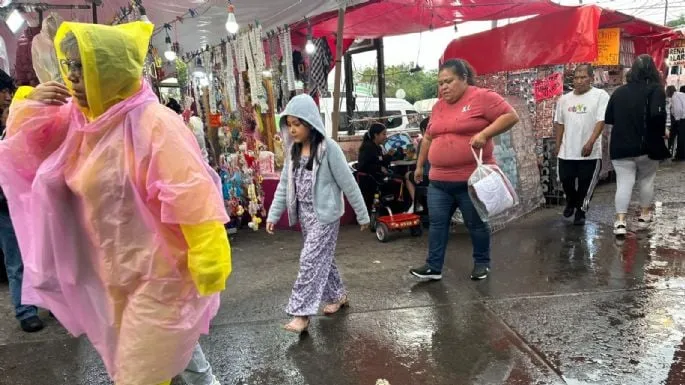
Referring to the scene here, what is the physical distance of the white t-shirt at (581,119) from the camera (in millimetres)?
5789

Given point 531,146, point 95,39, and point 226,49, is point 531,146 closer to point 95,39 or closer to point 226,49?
point 226,49

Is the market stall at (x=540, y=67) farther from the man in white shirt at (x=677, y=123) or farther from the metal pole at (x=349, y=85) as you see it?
the man in white shirt at (x=677, y=123)

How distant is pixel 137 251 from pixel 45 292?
1.54 feet

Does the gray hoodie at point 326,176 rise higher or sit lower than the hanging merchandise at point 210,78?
lower

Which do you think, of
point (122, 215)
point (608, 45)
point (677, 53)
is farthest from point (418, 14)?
point (122, 215)

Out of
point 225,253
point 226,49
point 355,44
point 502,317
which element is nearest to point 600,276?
point 502,317

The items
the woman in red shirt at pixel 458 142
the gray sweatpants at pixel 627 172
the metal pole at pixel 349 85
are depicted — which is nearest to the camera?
the woman in red shirt at pixel 458 142

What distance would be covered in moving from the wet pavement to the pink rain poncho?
1.15m

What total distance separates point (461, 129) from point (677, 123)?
1041 cm

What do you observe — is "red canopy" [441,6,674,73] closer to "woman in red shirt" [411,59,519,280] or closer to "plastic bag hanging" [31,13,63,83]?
"woman in red shirt" [411,59,519,280]

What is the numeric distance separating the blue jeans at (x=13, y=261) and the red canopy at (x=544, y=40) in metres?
6.95

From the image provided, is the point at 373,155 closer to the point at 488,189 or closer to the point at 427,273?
the point at 427,273

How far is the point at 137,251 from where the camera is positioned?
192 cm

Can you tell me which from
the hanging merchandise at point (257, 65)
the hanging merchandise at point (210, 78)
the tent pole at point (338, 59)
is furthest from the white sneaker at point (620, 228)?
the hanging merchandise at point (210, 78)
